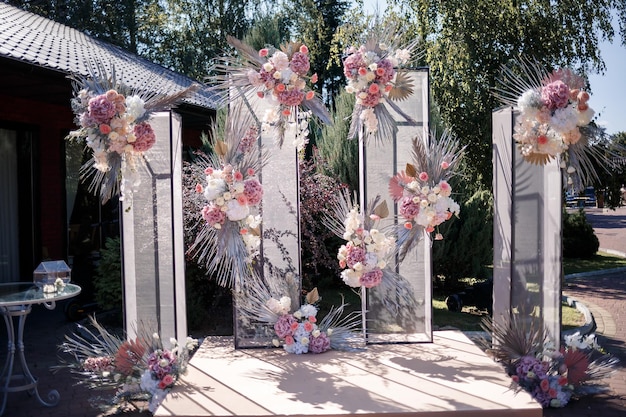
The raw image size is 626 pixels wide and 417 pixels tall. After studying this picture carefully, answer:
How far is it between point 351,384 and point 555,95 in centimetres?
237

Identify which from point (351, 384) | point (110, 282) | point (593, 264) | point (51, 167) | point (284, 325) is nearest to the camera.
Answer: point (351, 384)

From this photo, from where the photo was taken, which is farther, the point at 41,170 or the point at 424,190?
the point at 41,170

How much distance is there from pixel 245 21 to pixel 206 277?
1750 cm

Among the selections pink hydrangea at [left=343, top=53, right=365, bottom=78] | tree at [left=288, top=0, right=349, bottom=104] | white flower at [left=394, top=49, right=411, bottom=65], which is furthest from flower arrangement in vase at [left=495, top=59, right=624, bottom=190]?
tree at [left=288, top=0, right=349, bottom=104]

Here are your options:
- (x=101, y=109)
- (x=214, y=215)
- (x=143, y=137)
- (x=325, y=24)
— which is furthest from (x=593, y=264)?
(x=325, y=24)

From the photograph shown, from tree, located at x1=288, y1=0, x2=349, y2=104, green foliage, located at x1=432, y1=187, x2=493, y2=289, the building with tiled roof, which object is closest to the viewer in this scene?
the building with tiled roof

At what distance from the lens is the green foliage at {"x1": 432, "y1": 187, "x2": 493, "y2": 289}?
27.4 ft

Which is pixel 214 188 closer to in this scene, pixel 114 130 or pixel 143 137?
pixel 143 137

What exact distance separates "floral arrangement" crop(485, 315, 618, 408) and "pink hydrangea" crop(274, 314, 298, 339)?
1.53m

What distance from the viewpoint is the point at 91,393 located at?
455 centimetres

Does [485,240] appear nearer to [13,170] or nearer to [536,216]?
[536,216]

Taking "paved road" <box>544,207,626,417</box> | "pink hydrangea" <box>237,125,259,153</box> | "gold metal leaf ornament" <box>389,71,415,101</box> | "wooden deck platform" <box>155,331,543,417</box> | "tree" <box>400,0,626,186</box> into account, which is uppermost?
"tree" <box>400,0,626,186</box>

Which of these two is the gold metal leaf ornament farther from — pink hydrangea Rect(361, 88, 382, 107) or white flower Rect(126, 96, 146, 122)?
white flower Rect(126, 96, 146, 122)

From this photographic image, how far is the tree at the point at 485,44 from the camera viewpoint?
33.5 ft
